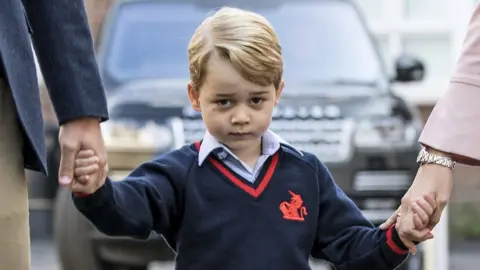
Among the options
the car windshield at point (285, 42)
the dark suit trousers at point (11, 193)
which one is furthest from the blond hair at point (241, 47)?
the car windshield at point (285, 42)

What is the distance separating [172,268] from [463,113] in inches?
251

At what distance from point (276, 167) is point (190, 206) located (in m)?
0.27

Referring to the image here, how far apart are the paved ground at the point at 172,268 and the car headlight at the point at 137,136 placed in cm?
222

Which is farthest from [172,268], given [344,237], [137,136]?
[344,237]

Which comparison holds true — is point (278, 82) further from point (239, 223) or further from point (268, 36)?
point (239, 223)

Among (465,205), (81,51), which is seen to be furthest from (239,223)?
(465,205)

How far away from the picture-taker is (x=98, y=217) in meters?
3.26

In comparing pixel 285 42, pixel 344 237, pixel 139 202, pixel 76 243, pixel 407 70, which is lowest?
pixel 76 243

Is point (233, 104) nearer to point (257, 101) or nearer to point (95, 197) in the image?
point (257, 101)

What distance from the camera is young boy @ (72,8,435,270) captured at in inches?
131

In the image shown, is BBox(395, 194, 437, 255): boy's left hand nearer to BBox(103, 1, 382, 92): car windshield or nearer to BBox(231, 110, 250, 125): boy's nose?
BBox(231, 110, 250, 125): boy's nose

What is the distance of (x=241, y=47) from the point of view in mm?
3363

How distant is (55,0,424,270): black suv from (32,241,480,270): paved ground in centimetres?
180

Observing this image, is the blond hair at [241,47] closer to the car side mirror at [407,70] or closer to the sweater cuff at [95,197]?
the sweater cuff at [95,197]
